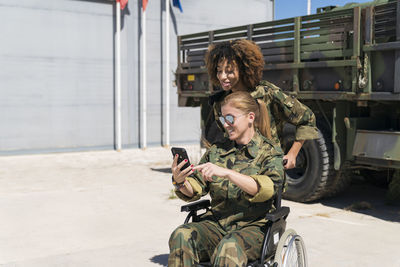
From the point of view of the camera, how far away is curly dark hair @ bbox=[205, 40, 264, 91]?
340 cm

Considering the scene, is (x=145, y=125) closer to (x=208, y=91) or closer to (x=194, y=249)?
(x=208, y=91)

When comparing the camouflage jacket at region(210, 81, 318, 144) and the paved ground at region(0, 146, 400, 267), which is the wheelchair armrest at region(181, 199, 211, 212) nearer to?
the camouflage jacket at region(210, 81, 318, 144)

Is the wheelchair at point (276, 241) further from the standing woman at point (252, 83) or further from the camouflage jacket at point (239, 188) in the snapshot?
the standing woman at point (252, 83)

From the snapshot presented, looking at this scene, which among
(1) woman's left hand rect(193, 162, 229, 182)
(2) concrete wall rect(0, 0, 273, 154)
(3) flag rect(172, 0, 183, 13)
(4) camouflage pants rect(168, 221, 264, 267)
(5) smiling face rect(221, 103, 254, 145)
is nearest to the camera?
(1) woman's left hand rect(193, 162, 229, 182)

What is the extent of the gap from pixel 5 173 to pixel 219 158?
7.28 metres

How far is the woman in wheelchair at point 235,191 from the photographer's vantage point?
2.90m

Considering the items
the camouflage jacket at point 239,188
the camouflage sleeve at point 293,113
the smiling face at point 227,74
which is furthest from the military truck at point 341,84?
the camouflage jacket at point 239,188

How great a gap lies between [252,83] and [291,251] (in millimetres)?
1118

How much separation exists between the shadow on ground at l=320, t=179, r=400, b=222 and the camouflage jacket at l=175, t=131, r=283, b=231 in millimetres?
3497

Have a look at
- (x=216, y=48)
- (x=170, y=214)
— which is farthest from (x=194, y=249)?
(x=170, y=214)

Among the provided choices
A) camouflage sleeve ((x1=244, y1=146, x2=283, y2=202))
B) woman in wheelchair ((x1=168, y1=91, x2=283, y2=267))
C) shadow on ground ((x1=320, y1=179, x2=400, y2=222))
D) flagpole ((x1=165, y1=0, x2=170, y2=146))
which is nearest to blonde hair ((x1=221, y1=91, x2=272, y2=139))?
woman in wheelchair ((x1=168, y1=91, x2=283, y2=267))

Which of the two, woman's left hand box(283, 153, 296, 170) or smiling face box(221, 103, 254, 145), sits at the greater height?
smiling face box(221, 103, 254, 145)

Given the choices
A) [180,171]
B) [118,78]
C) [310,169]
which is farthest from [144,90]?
[180,171]

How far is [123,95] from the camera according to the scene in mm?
13031
